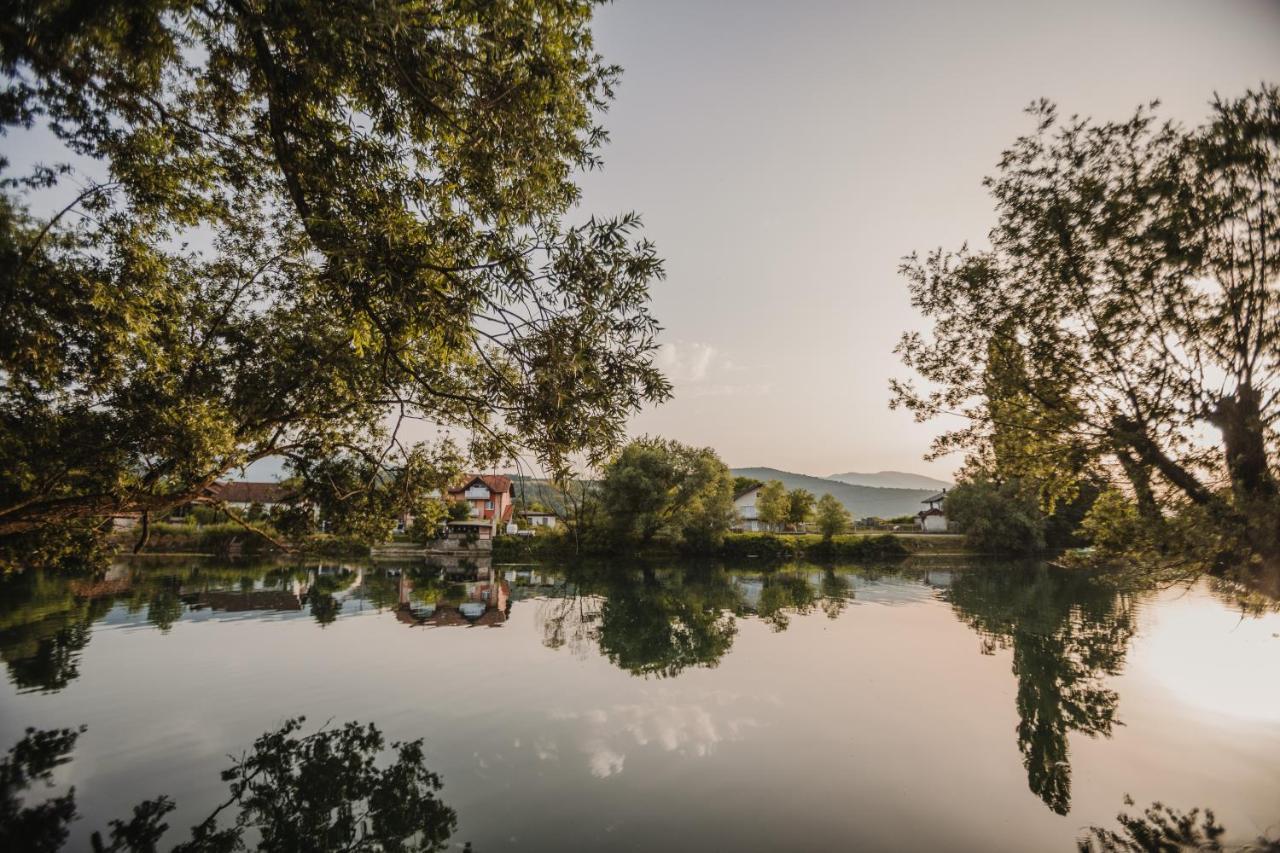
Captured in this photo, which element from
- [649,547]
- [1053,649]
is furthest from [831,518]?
[1053,649]

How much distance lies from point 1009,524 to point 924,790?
206 ft

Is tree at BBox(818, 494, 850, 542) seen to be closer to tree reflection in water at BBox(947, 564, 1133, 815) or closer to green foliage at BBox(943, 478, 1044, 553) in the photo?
green foliage at BBox(943, 478, 1044, 553)

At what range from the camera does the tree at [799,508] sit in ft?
280

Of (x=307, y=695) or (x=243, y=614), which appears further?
(x=243, y=614)

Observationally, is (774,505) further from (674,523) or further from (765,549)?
(674,523)

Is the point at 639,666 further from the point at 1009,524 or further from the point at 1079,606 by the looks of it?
the point at 1009,524

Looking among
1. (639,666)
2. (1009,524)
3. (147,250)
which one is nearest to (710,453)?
(1009,524)

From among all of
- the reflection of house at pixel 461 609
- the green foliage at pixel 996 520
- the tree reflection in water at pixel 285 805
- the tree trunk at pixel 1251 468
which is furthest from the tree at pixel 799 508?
the tree reflection in water at pixel 285 805

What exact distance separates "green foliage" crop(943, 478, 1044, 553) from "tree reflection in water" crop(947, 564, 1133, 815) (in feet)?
64.0

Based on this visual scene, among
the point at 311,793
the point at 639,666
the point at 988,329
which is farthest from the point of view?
the point at 639,666

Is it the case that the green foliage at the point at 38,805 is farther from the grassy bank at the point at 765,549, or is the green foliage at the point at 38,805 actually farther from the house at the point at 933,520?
the house at the point at 933,520

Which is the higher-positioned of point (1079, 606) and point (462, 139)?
point (462, 139)

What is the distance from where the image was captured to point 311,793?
29.7 ft

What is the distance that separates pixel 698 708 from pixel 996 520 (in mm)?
61460
